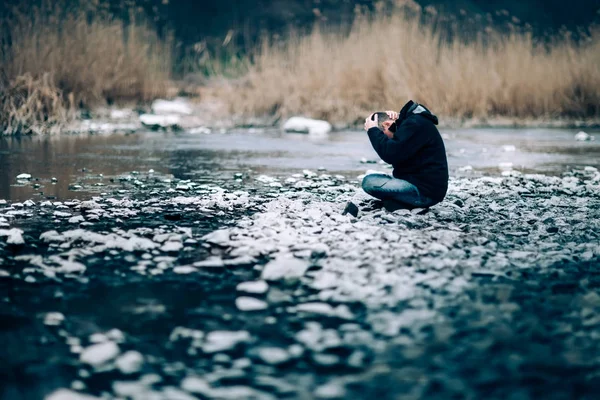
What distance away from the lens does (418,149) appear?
16.1 ft

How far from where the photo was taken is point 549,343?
8.94ft

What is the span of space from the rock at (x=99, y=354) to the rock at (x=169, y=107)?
43.4ft

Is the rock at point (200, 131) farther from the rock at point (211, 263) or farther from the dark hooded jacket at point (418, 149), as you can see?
the rock at point (211, 263)

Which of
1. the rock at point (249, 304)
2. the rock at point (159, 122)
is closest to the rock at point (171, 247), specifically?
the rock at point (249, 304)

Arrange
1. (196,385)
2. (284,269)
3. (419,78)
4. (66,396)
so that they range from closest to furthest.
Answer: (66,396)
(196,385)
(284,269)
(419,78)

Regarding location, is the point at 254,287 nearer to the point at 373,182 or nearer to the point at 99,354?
the point at 99,354

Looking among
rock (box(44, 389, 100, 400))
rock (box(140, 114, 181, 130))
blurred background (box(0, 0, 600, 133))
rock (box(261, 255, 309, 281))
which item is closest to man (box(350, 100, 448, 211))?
rock (box(261, 255, 309, 281))

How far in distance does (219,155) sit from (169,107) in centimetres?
702

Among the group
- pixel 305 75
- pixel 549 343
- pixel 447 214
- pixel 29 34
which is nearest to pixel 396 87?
pixel 305 75

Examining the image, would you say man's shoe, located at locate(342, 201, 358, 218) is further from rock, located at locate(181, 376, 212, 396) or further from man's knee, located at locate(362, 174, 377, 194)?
rock, located at locate(181, 376, 212, 396)

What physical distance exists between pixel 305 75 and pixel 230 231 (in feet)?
34.3

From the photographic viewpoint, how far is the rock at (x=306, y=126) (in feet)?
43.7

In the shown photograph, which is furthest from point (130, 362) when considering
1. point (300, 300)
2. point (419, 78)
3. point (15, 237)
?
point (419, 78)

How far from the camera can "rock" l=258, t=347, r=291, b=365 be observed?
2.53 meters
